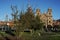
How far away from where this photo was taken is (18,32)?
16531 millimetres

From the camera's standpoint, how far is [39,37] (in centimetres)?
1697

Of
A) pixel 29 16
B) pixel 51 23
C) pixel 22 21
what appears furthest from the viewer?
pixel 51 23

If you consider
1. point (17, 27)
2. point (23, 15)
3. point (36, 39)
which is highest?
point (23, 15)

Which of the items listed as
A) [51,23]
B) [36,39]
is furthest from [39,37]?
[51,23]

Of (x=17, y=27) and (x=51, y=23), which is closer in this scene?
(x=17, y=27)

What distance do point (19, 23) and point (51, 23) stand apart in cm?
7300

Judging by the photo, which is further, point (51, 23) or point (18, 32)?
point (51, 23)

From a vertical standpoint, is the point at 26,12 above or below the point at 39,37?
above

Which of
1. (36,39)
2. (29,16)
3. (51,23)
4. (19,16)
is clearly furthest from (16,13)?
(51,23)

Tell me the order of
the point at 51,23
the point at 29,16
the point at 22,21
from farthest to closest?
the point at 51,23 < the point at 29,16 < the point at 22,21

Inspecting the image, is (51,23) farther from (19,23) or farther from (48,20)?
(19,23)

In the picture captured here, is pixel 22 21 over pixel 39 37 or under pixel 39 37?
over

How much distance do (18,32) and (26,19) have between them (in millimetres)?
1533

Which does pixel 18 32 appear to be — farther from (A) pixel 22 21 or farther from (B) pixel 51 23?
(B) pixel 51 23
